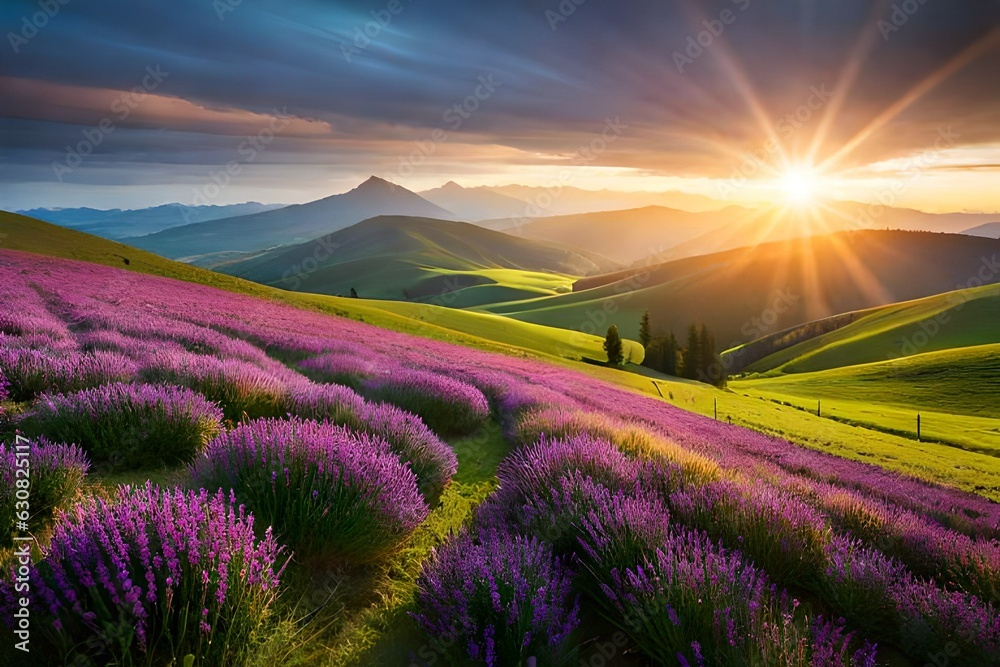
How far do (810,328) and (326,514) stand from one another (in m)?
132

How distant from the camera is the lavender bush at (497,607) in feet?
7.96

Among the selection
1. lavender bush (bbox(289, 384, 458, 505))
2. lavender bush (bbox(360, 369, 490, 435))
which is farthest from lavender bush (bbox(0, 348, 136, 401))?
lavender bush (bbox(360, 369, 490, 435))

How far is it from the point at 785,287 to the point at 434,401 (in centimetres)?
17938

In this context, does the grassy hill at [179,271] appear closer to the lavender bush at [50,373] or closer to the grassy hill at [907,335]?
the lavender bush at [50,373]

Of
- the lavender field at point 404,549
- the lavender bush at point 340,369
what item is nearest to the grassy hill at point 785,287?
the lavender bush at point 340,369

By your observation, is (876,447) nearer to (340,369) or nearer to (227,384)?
(340,369)

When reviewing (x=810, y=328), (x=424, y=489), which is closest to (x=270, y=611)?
(x=424, y=489)

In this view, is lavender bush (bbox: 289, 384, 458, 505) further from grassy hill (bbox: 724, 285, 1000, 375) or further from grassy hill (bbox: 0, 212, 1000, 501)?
grassy hill (bbox: 724, 285, 1000, 375)

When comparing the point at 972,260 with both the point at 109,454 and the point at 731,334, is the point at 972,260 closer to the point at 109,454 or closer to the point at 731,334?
the point at 731,334

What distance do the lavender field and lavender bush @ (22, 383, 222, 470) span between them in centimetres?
2

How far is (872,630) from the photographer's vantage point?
10.4 ft

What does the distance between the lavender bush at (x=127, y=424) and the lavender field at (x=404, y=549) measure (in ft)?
0.07

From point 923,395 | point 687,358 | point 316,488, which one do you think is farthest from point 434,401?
point 687,358

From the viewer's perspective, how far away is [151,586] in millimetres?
2072
